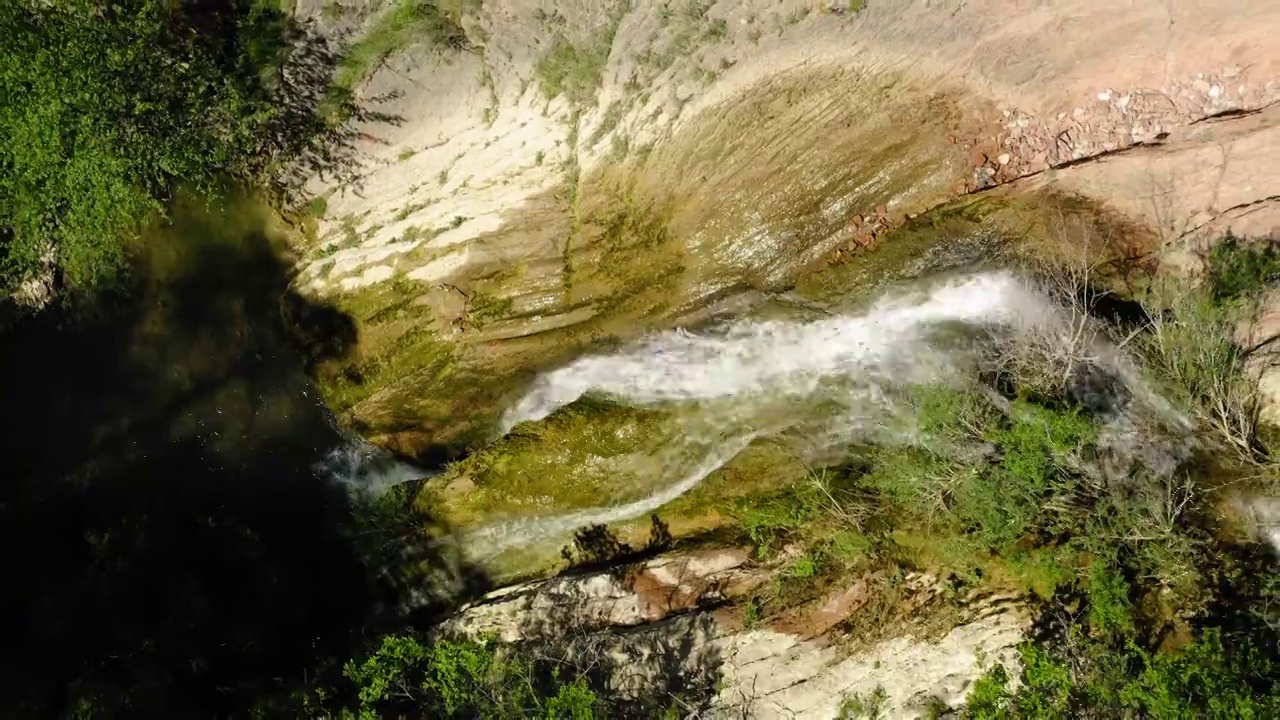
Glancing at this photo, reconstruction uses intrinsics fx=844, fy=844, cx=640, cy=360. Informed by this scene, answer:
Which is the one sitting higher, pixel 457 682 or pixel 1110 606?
pixel 457 682

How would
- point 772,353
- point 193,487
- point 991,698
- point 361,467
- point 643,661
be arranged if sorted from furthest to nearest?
point 361,467 → point 193,487 → point 772,353 → point 643,661 → point 991,698

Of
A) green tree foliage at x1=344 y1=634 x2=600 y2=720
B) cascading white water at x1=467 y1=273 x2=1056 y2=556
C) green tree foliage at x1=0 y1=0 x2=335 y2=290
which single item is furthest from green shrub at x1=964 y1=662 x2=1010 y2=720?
green tree foliage at x1=0 y1=0 x2=335 y2=290

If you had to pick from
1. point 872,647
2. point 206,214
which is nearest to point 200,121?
point 206,214

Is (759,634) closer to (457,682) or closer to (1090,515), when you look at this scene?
(457,682)

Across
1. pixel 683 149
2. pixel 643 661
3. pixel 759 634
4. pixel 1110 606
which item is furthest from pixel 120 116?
pixel 1110 606

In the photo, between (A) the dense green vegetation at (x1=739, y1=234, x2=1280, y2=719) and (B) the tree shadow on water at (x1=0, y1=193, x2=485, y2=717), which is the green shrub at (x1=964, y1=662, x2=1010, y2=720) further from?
(B) the tree shadow on water at (x1=0, y1=193, x2=485, y2=717)

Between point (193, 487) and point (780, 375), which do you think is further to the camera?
point (193, 487)

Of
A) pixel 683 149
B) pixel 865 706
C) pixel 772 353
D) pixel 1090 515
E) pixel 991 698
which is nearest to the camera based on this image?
pixel 991 698
